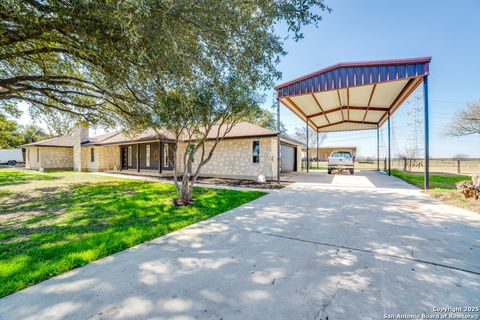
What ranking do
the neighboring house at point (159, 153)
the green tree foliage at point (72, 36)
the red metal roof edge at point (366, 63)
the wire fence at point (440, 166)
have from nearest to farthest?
the green tree foliage at point (72, 36)
the red metal roof edge at point (366, 63)
the neighboring house at point (159, 153)
the wire fence at point (440, 166)

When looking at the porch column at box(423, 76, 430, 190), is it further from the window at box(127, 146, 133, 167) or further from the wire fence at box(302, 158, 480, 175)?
the window at box(127, 146, 133, 167)

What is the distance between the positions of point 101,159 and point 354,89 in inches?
823

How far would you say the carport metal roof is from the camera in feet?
26.7

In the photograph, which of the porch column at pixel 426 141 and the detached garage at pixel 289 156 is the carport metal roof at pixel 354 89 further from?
the detached garage at pixel 289 156

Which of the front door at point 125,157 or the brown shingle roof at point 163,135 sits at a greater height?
the brown shingle roof at point 163,135

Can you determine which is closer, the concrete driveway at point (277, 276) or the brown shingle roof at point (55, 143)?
the concrete driveway at point (277, 276)

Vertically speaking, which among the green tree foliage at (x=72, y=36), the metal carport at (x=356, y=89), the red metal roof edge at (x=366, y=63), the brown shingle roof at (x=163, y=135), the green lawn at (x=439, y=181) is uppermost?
the red metal roof edge at (x=366, y=63)

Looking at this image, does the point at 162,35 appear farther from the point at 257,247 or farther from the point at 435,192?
the point at 435,192

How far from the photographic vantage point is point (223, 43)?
4898 mm

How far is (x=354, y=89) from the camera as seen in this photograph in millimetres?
10547

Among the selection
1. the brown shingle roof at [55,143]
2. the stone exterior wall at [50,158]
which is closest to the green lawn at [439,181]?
the brown shingle roof at [55,143]

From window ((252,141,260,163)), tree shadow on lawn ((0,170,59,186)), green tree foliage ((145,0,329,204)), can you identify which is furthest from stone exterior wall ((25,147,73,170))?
green tree foliage ((145,0,329,204))

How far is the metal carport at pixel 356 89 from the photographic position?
8.15 m

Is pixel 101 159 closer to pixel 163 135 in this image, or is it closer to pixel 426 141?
pixel 163 135
